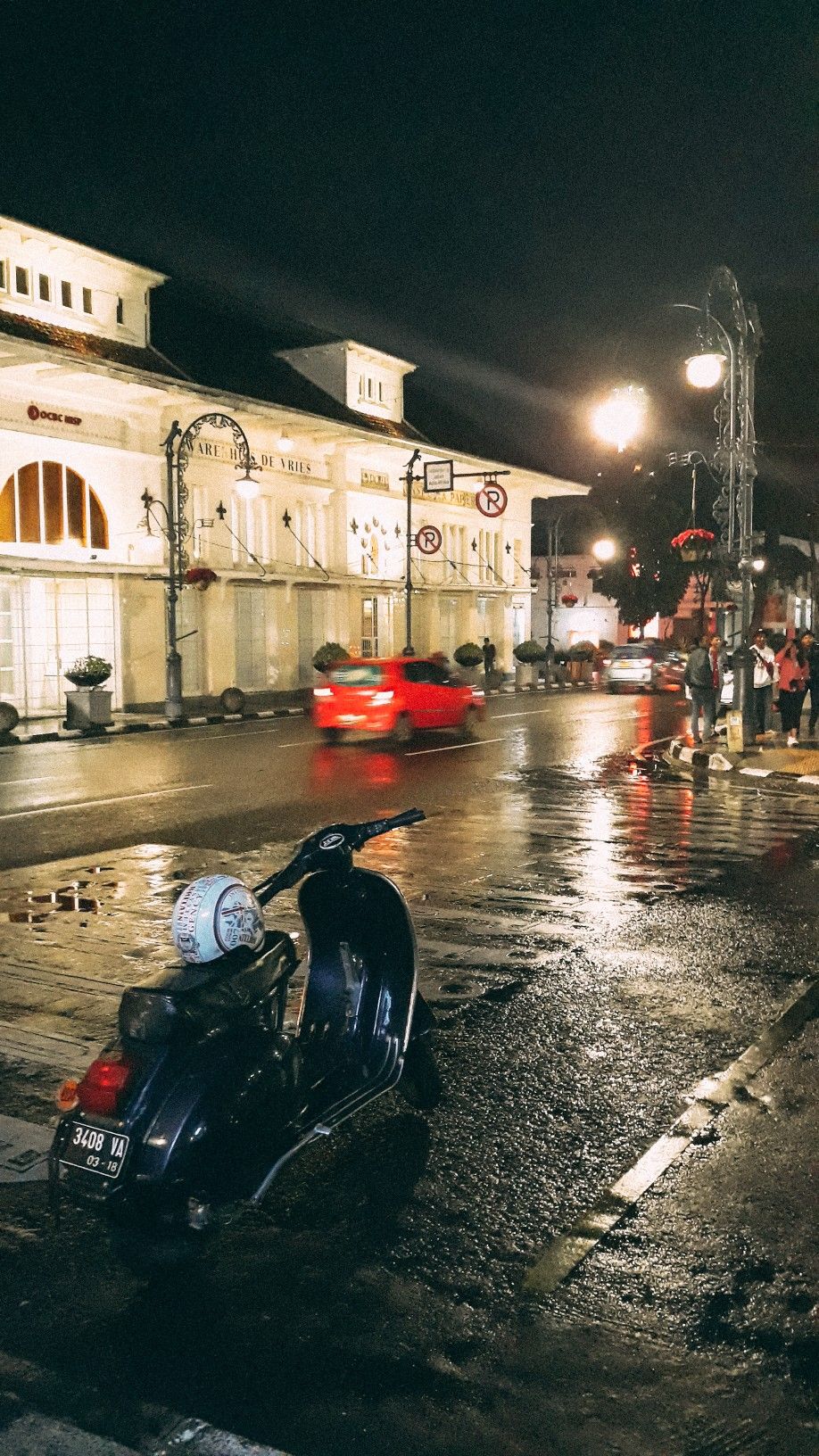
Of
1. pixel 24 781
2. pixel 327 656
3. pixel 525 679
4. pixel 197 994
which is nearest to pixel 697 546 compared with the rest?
pixel 24 781

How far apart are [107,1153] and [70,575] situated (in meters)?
26.1

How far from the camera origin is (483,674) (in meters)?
43.3

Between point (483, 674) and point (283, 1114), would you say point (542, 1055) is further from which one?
point (483, 674)

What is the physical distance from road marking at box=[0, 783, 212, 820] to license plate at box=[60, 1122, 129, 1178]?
31.0 feet

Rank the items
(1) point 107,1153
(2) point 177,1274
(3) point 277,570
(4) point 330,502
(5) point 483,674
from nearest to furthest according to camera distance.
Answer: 1. (1) point 107,1153
2. (2) point 177,1274
3. (3) point 277,570
4. (4) point 330,502
5. (5) point 483,674

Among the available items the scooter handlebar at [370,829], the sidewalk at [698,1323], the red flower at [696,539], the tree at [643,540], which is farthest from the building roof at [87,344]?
the tree at [643,540]

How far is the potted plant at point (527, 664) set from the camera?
137ft

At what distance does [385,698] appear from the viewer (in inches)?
773

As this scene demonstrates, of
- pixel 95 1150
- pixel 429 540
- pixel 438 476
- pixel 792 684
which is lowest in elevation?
pixel 95 1150

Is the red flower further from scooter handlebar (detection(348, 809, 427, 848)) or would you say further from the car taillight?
the car taillight

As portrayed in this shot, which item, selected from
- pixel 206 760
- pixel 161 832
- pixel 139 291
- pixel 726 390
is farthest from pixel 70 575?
pixel 161 832

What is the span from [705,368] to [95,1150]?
48.1ft

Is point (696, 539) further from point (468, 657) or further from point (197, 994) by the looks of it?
point (197, 994)

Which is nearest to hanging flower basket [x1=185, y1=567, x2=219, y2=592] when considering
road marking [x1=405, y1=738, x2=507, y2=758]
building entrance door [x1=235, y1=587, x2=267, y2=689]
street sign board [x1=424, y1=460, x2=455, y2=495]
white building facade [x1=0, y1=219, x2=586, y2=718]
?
white building facade [x1=0, y1=219, x2=586, y2=718]
